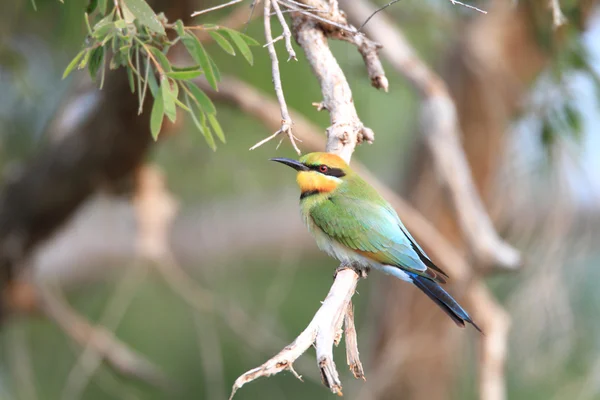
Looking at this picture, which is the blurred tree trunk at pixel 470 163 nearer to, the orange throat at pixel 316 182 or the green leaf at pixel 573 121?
the green leaf at pixel 573 121

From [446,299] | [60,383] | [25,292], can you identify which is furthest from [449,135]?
[60,383]

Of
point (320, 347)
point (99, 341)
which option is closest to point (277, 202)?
point (99, 341)

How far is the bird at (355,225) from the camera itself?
1.57m

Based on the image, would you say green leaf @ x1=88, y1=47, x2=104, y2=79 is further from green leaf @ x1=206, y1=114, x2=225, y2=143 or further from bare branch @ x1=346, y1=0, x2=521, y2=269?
bare branch @ x1=346, y1=0, x2=521, y2=269

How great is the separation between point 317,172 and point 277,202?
2.19 metres

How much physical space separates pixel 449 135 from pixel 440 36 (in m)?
1.80

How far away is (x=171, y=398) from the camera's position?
497 cm

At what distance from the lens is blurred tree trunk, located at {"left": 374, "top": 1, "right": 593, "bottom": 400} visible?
3.33 meters

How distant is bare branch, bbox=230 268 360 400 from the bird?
0.48m

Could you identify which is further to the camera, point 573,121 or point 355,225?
point 573,121

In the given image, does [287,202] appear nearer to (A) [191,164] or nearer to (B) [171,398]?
(A) [191,164]

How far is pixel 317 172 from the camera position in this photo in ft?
5.36

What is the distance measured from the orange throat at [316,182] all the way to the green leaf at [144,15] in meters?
0.57

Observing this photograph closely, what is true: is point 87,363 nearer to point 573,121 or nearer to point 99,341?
point 99,341
